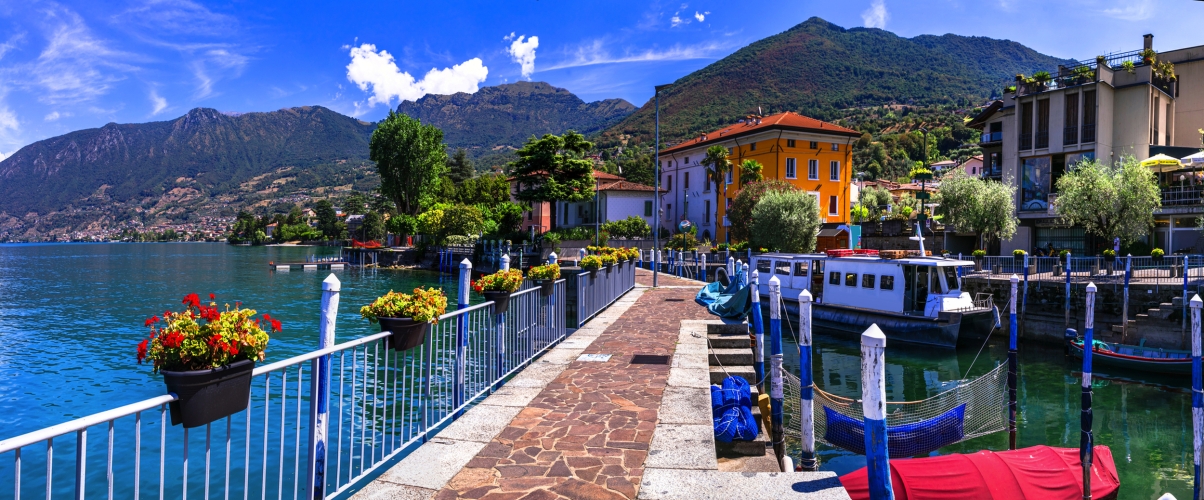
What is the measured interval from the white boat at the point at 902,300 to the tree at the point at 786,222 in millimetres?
12172

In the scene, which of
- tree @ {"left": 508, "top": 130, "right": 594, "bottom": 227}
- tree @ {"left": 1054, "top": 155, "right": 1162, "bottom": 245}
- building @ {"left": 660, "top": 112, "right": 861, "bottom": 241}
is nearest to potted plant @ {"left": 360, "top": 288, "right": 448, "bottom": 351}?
tree @ {"left": 1054, "top": 155, "right": 1162, "bottom": 245}

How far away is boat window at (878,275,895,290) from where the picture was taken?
920 inches

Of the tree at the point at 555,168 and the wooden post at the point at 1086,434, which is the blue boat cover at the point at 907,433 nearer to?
the wooden post at the point at 1086,434

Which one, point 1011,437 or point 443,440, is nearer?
point 443,440

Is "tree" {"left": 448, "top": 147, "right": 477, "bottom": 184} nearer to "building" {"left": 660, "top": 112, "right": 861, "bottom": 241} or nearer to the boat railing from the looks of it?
"building" {"left": 660, "top": 112, "right": 861, "bottom": 241}

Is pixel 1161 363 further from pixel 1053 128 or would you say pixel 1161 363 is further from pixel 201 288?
pixel 201 288

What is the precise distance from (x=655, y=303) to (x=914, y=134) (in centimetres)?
10517

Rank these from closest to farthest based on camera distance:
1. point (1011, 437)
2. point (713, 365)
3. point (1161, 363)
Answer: point (713, 365)
point (1011, 437)
point (1161, 363)

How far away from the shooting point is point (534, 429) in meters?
6.07

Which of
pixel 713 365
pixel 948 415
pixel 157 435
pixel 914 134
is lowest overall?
pixel 157 435

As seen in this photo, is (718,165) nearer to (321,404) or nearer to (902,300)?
(902,300)

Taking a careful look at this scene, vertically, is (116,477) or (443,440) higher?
(443,440)

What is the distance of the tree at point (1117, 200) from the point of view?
1041 inches

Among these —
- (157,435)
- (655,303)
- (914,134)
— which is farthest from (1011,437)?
(914,134)
